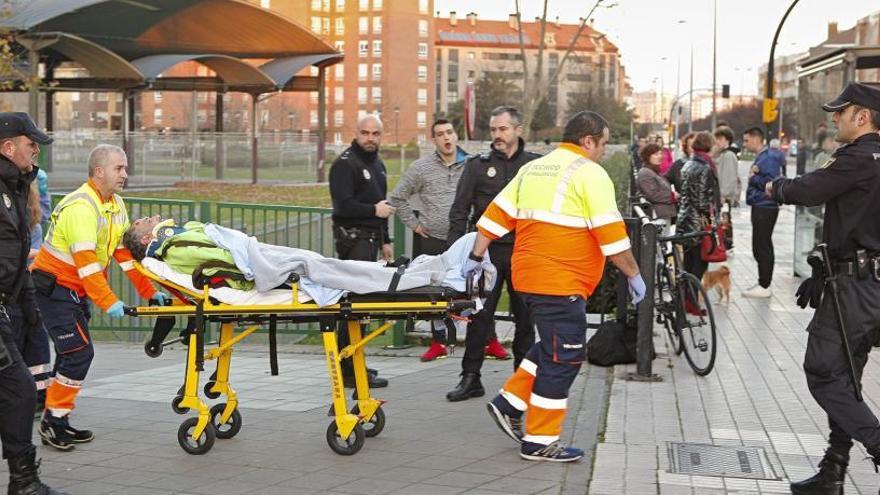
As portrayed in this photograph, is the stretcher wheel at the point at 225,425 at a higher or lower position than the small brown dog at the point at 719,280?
lower

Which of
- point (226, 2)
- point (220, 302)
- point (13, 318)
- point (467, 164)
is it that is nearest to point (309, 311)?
point (220, 302)

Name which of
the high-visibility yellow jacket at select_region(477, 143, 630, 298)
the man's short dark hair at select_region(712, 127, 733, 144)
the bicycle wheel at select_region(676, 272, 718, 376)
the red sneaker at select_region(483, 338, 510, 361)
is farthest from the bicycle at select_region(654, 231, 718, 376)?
the man's short dark hair at select_region(712, 127, 733, 144)

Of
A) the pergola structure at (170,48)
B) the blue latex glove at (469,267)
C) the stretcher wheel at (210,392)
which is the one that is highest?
the pergola structure at (170,48)

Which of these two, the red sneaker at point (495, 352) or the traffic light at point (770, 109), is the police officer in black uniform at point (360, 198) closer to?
the red sneaker at point (495, 352)

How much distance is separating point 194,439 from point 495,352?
12.8 feet

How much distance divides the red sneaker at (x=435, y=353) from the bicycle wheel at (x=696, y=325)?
1.95 metres

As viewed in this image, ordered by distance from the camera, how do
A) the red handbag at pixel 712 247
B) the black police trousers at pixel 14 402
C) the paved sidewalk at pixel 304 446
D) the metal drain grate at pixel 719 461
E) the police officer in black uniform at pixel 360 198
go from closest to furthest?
the black police trousers at pixel 14 402
the paved sidewalk at pixel 304 446
the metal drain grate at pixel 719 461
the police officer in black uniform at pixel 360 198
the red handbag at pixel 712 247

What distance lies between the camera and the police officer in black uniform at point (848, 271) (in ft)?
19.4

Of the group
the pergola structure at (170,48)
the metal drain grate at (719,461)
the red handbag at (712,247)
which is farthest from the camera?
the pergola structure at (170,48)

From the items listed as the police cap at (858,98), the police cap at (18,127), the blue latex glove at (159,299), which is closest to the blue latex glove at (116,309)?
the blue latex glove at (159,299)

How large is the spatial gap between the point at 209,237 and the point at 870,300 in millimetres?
3435

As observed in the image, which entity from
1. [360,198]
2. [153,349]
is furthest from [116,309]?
[360,198]

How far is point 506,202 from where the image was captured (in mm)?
6930

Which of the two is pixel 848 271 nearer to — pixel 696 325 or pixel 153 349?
pixel 153 349
